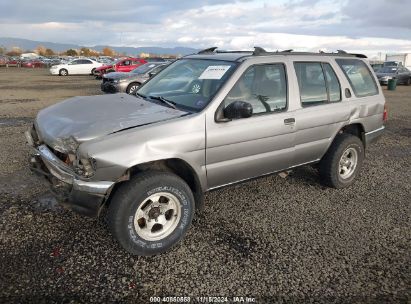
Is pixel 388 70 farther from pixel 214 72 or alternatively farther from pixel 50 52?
pixel 50 52

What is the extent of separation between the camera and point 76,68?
3155 centimetres

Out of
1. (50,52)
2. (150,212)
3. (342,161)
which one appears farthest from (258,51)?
(50,52)

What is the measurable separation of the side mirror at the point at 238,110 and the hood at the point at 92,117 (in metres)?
0.45

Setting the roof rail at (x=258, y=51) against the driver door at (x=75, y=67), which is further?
the driver door at (x=75, y=67)

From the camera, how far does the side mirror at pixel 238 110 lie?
329 cm

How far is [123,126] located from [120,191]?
22.5 inches

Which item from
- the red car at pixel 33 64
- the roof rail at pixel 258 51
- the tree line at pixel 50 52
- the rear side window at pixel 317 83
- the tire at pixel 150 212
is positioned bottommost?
the tire at pixel 150 212

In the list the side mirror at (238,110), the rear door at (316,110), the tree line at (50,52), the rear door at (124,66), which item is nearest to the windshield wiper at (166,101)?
the side mirror at (238,110)

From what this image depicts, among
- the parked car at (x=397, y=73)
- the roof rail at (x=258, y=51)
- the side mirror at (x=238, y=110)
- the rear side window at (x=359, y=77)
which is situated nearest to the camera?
the side mirror at (x=238, y=110)

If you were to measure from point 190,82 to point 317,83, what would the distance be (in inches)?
63.5

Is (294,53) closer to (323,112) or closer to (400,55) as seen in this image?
(323,112)

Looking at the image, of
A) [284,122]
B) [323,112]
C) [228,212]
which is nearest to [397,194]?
[323,112]

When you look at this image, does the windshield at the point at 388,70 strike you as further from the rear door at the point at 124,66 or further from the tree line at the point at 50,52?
the tree line at the point at 50,52

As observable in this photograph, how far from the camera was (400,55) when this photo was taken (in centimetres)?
4081
